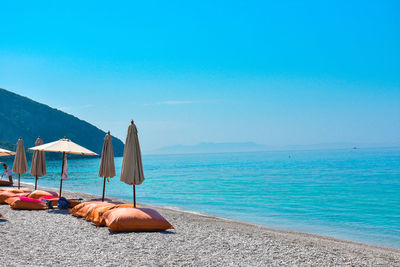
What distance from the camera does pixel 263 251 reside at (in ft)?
24.3

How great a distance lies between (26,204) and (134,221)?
600 cm

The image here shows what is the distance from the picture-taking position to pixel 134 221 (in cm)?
884

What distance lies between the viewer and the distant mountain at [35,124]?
12725cm

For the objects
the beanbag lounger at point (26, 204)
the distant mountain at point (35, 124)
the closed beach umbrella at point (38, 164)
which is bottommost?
the beanbag lounger at point (26, 204)

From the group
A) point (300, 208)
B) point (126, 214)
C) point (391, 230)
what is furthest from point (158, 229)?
point (300, 208)

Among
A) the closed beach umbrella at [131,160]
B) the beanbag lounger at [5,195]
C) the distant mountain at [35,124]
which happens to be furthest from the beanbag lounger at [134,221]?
the distant mountain at [35,124]

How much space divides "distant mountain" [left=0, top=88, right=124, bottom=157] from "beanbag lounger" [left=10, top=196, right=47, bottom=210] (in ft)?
388

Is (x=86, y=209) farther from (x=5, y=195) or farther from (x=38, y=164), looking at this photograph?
(x=38, y=164)

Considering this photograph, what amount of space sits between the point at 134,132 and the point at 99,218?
272 cm

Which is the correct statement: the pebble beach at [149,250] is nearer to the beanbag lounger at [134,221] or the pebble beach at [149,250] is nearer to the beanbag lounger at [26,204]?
the beanbag lounger at [134,221]

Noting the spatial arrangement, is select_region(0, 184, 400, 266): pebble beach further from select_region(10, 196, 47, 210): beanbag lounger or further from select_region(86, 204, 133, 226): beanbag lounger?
select_region(10, 196, 47, 210): beanbag lounger

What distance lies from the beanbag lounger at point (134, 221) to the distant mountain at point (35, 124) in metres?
124

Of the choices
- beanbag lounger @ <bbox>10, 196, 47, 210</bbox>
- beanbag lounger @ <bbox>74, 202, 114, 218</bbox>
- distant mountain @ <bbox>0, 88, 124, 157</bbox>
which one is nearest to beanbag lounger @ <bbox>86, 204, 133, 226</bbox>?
beanbag lounger @ <bbox>74, 202, 114, 218</bbox>

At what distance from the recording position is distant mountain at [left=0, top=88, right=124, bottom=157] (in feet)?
417
